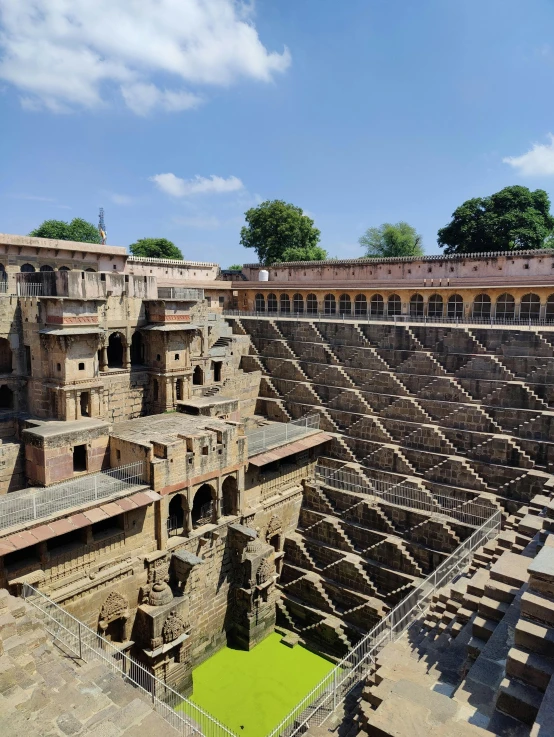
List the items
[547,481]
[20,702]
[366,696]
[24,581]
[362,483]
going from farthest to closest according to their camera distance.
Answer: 1. [362,483]
2. [547,481]
3. [24,581]
4. [366,696]
5. [20,702]

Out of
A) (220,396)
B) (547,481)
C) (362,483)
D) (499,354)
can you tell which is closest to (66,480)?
(220,396)

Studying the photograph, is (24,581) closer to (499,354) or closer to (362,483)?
(362,483)

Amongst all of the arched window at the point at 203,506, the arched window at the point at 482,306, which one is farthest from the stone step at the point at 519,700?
the arched window at the point at 482,306

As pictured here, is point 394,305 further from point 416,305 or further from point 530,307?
point 530,307

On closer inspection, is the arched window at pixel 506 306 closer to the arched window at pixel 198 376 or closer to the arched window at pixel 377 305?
the arched window at pixel 377 305

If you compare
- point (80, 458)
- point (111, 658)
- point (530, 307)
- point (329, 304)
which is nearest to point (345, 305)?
point (329, 304)

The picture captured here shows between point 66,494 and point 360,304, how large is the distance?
22327 millimetres

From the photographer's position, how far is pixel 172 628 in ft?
52.3

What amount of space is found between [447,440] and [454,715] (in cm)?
1339

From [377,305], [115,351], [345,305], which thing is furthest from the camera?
[345,305]

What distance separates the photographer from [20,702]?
26.2 ft

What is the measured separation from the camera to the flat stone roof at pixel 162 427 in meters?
17.5

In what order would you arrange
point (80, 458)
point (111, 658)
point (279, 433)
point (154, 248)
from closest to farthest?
point (111, 658) → point (80, 458) → point (279, 433) → point (154, 248)

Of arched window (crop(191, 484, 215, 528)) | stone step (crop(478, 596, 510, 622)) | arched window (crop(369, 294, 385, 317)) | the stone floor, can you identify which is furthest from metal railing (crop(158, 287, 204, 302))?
stone step (crop(478, 596, 510, 622))
